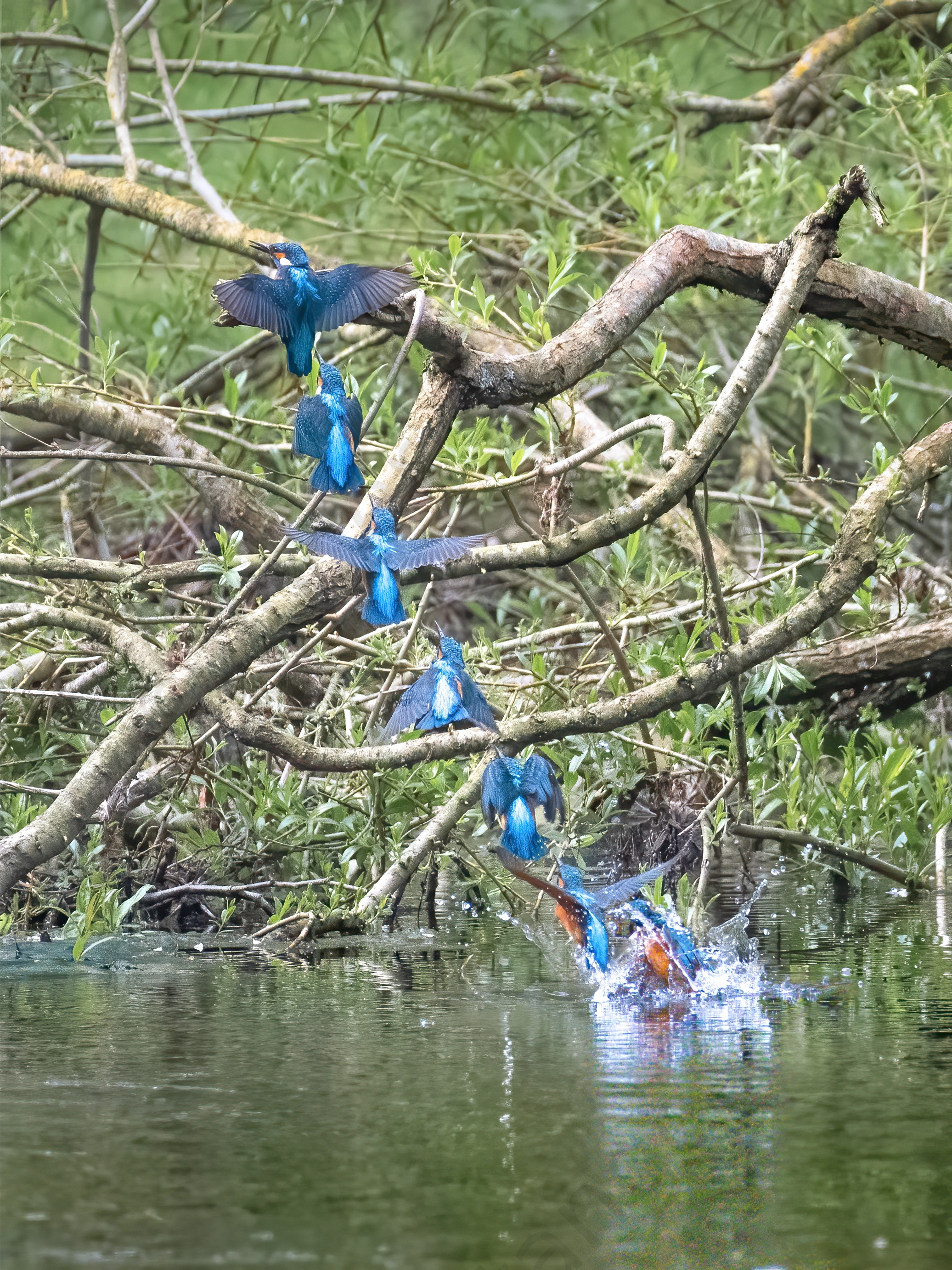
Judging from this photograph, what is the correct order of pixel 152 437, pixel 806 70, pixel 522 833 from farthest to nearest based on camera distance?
1. pixel 806 70
2. pixel 152 437
3. pixel 522 833

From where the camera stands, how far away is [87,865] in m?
4.11

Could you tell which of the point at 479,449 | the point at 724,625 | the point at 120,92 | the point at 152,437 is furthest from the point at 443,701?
the point at 120,92

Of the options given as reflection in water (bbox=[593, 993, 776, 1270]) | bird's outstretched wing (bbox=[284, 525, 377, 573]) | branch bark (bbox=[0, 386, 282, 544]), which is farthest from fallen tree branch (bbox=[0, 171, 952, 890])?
branch bark (bbox=[0, 386, 282, 544])

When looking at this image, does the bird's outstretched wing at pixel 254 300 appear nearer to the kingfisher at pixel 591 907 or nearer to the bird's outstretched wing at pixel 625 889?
the kingfisher at pixel 591 907

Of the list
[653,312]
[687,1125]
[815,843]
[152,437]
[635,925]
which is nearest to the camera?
[687,1125]

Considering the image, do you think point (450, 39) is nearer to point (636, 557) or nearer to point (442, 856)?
point (636, 557)

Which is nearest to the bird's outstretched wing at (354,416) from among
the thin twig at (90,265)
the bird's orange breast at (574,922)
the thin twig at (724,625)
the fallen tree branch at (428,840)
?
the thin twig at (724,625)

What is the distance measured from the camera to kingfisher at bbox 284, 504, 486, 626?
2.80 metres

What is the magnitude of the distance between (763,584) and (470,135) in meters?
2.62

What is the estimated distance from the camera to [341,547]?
2781mm

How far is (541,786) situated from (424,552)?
2.19 ft

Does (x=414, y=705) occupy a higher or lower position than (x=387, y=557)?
lower

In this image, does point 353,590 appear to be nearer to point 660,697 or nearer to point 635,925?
point 660,697

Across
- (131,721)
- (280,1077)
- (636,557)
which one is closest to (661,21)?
(636,557)
